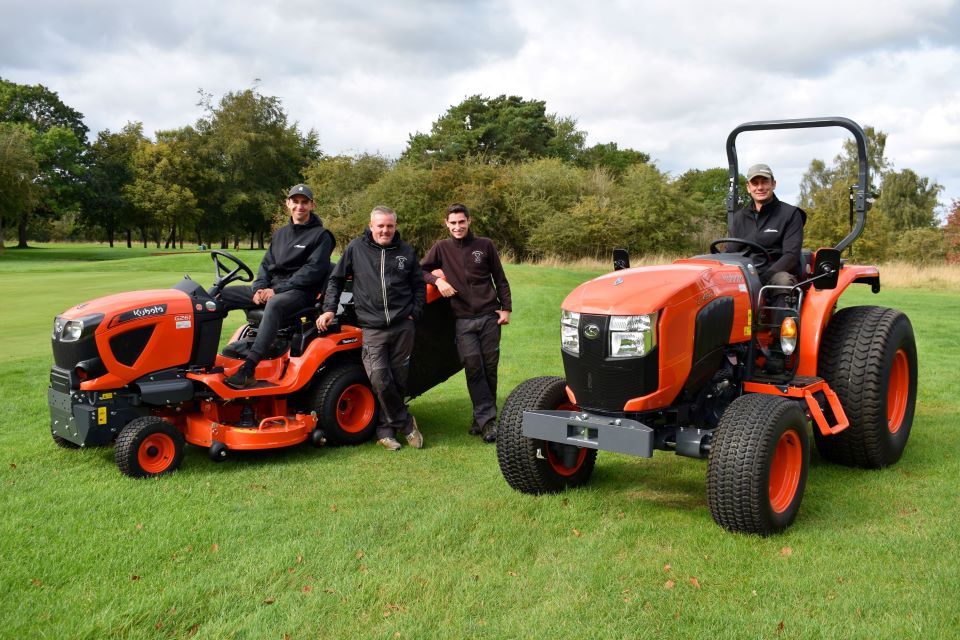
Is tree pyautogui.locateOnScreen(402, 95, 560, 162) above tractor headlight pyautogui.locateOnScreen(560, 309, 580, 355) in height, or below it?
above

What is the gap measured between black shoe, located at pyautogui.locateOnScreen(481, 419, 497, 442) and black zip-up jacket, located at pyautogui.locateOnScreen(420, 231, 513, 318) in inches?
32.7

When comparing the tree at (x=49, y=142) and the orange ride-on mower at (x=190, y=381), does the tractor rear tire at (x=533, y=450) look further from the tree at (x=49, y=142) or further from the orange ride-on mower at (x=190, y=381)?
the tree at (x=49, y=142)

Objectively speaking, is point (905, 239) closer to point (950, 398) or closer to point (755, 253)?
point (950, 398)

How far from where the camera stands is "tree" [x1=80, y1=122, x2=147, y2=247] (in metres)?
42.9

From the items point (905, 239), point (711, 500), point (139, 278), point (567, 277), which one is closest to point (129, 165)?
point (139, 278)

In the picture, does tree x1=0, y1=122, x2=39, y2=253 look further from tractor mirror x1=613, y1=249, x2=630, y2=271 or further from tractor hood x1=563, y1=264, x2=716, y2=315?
tractor hood x1=563, y1=264, x2=716, y2=315

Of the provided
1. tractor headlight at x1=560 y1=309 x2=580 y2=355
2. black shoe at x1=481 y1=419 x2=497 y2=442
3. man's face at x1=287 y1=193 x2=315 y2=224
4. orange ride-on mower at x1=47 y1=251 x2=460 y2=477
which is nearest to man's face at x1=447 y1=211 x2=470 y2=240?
orange ride-on mower at x1=47 y1=251 x2=460 y2=477

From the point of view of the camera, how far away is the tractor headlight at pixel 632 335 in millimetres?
3723

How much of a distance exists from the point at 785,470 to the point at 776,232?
1.63 metres

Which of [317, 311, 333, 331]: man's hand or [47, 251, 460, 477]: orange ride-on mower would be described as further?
[317, 311, 333, 331]: man's hand

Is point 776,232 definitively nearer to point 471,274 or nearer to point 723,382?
point 723,382

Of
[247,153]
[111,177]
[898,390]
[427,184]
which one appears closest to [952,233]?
[427,184]

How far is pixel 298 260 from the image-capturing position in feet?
19.2

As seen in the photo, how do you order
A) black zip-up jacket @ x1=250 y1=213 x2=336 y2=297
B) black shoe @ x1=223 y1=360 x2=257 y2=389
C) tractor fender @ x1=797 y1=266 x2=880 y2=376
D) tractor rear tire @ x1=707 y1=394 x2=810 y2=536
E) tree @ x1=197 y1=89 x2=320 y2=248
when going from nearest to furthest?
1. tractor rear tire @ x1=707 y1=394 x2=810 y2=536
2. tractor fender @ x1=797 y1=266 x2=880 y2=376
3. black shoe @ x1=223 y1=360 x2=257 y2=389
4. black zip-up jacket @ x1=250 y1=213 x2=336 y2=297
5. tree @ x1=197 y1=89 x2=320 y2=248
